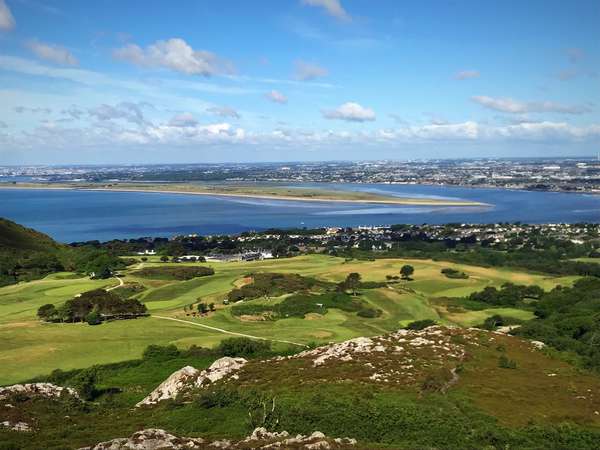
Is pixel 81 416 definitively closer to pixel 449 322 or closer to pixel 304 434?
pixel 304 434

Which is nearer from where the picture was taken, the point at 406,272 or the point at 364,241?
the point at 406,272

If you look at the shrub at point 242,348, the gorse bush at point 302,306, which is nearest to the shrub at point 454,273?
the gorse bush at point 302,306

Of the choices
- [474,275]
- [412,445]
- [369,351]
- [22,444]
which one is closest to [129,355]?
[369,351]

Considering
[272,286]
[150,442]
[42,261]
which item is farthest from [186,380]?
[42,261]

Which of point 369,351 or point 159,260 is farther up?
point 369,351

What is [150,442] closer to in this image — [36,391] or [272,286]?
[36,391]

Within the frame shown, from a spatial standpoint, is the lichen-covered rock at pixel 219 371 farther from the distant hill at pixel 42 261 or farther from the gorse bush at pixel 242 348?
the distant hill at pixel 42 261

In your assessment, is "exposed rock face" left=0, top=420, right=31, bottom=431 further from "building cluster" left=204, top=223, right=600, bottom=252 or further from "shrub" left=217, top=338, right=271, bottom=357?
"building cluster" left=204, top=223, right=600, bottom=252
